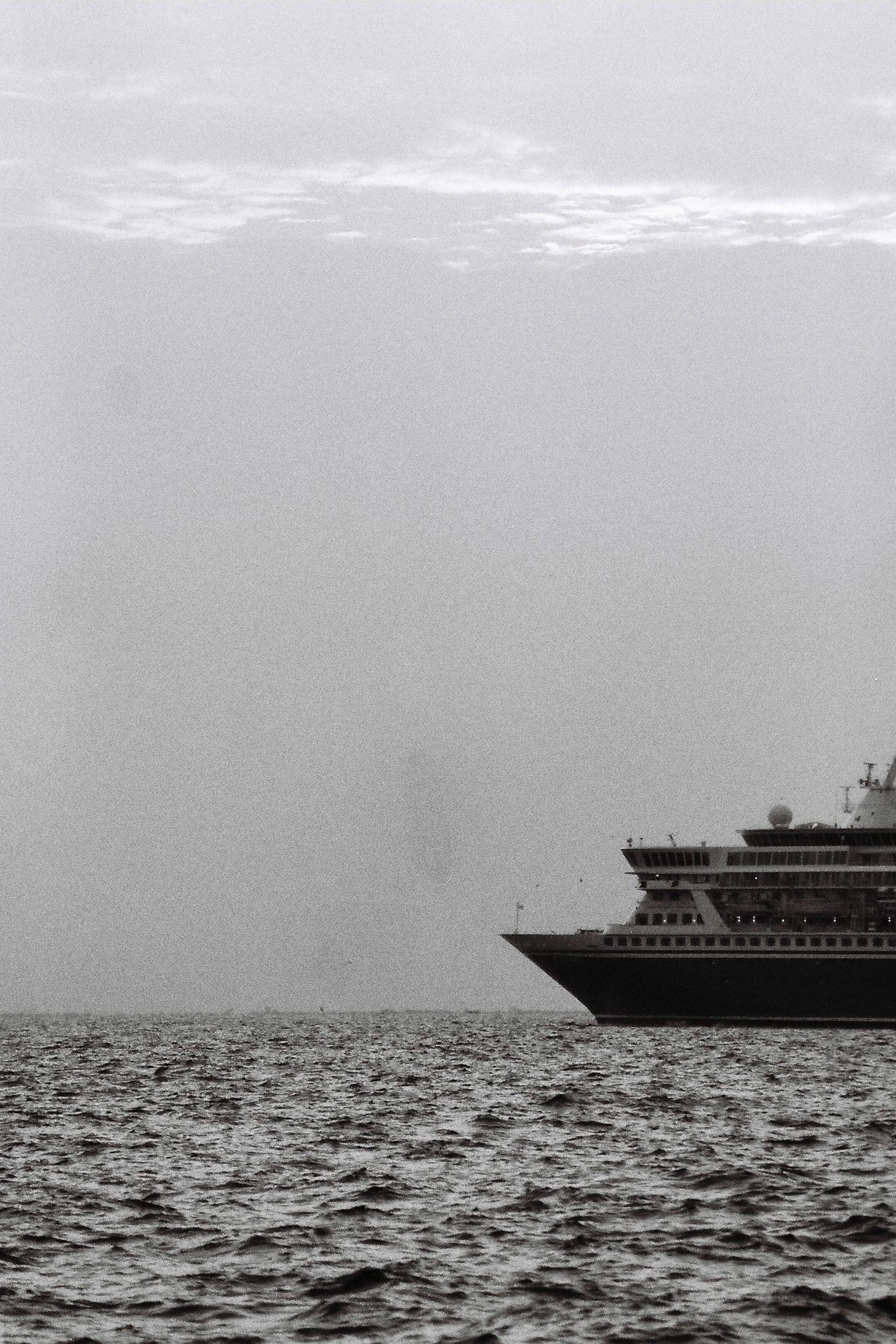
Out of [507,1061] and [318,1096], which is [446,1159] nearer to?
[318,1096]

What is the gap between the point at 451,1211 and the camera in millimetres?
30172

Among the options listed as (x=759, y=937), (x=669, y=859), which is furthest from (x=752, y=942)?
(x=669, y=859)

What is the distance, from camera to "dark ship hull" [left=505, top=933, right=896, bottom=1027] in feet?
371

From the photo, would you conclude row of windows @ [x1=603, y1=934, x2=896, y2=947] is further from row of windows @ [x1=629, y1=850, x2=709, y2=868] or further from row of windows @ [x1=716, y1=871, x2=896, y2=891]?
row of windows @ [x1=629, y1=850, x2=709, y2=868]

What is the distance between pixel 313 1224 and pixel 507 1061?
54329 millimetres

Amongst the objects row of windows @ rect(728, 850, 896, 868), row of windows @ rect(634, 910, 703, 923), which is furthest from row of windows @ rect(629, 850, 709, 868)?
row of windows @ rect(634, 910, 703, 923)

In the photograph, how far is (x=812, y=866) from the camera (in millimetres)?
115625

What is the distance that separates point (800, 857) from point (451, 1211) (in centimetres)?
8894

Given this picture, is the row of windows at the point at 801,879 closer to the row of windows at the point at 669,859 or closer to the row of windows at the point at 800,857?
the row of windows at the point at 800,857

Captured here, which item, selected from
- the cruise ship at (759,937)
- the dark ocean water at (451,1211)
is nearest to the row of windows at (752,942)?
the cruise ship at (759,937)

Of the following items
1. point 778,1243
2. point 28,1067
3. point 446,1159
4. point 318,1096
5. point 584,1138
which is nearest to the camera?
point 778,1243

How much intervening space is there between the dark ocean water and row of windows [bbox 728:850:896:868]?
52.3 meters

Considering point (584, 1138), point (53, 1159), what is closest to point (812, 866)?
point (584, 1138)

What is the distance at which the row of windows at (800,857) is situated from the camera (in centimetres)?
11562
